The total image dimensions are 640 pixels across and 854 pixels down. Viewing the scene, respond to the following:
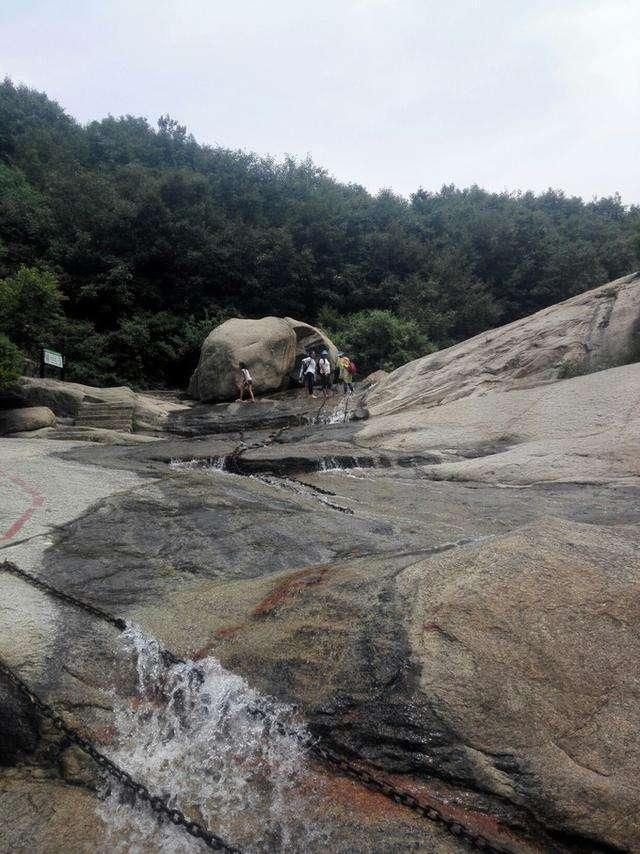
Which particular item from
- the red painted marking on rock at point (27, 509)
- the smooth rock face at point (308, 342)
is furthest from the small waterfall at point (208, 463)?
the smooth rock face at point (308, 342)

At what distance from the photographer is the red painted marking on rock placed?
19.3ft

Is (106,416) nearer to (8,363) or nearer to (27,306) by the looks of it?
(8,363)

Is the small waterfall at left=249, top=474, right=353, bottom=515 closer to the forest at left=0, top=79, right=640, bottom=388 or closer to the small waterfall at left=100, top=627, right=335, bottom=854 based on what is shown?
the small waterfall at left=100, top=627, right=335, bottom=854

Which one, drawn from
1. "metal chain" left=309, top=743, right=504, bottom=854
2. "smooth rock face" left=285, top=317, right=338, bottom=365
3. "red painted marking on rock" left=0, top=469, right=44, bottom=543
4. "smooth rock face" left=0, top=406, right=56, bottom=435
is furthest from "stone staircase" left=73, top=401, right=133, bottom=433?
"metal chain" left=309, top=743, right=504, bottom=854

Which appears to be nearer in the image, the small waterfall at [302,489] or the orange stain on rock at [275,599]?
the orange stain on rock at [275,599]

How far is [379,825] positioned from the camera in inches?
110

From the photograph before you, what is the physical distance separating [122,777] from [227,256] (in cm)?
2948

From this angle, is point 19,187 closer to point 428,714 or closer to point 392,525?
point 392,525

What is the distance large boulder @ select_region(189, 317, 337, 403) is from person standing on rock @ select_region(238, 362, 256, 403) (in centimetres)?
31

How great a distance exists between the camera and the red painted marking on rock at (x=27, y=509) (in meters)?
5.88

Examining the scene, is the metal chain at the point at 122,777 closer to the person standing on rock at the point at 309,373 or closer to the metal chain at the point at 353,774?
the metal chain at the point at 353,774

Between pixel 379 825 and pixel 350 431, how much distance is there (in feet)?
36.3

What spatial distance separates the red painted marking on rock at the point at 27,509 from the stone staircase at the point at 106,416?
8697 mm

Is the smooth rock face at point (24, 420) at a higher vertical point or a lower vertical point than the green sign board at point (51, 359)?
lower
